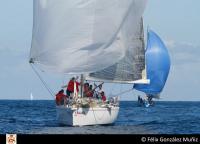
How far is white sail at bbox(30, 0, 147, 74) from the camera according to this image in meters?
33.8

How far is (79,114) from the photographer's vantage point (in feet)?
124

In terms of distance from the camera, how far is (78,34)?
3419 cm

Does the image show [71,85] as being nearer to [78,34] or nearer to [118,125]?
[118,125]

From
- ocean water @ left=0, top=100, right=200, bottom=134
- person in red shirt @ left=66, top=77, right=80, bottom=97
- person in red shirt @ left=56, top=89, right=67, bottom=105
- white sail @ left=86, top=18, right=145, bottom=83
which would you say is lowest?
ocean water @ left=0, top=100, right=200, bottom=134

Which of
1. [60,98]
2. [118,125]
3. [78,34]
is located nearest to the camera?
[78,34]

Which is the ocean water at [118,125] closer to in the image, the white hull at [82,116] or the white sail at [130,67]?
the white hull at [82,116]

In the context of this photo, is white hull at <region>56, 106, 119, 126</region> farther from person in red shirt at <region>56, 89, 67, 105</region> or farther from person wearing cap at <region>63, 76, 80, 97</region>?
person wearing cap at <region>63, 76, 80, 97</region>

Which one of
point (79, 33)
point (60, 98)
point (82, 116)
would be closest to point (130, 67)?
point (60, 98)

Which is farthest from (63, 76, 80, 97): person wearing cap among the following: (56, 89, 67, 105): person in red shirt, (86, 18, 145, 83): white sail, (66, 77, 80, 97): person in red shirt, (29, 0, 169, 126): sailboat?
(29, 0, 169, 126): sailboat

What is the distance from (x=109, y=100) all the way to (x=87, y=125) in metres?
3.99

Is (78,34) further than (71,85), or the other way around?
(71,85)

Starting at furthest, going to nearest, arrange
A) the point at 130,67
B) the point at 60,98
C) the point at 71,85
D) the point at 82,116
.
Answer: the point at 130,67 < the point at 60,98 < the point at 71,85 < the point at 82,116

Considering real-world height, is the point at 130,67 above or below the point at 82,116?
above

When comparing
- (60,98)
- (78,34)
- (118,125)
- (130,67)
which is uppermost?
(78,34)
